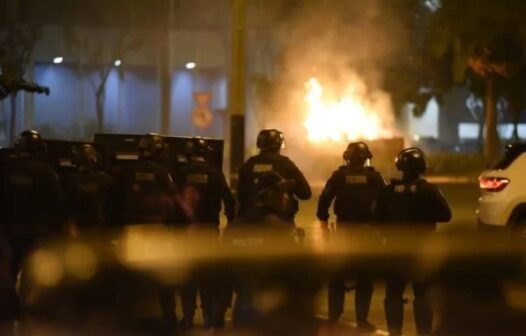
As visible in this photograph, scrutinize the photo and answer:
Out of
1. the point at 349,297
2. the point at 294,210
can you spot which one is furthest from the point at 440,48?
the point at 294,210

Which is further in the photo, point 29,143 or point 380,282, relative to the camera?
point 380,282

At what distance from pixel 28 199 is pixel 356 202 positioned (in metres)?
2.76

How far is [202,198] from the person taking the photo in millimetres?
8156

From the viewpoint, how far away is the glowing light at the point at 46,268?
800 centimetres

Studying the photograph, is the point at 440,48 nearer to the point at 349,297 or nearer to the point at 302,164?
the point at 302,164

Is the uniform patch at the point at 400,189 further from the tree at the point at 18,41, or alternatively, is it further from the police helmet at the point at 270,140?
the tree at the point at 18,41

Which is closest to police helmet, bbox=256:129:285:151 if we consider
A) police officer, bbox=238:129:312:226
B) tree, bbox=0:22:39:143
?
police officer, bbox=238:129:312:226

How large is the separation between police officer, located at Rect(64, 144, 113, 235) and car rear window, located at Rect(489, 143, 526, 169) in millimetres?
5348

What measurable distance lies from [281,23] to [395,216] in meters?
31.9

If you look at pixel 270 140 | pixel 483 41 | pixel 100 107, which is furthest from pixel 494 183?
pixel 100 107

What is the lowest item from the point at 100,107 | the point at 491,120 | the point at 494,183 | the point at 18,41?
the point at 494,183

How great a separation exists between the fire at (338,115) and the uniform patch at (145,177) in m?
27.0

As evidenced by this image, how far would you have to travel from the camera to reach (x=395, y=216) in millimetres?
7648

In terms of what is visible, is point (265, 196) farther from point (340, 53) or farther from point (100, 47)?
point (100, 47)
